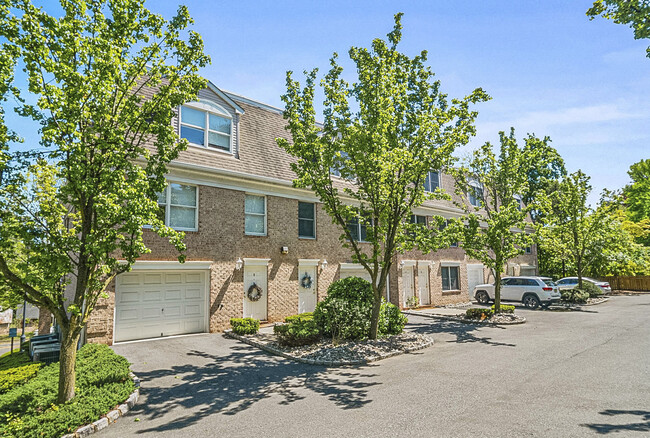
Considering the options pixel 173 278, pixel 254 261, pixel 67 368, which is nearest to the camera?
pixel 67 368

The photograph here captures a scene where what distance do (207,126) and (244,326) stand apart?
8.09 m

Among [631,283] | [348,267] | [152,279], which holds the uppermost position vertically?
[348,267]

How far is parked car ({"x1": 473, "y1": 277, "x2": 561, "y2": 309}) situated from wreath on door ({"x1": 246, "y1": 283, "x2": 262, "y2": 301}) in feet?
52.6

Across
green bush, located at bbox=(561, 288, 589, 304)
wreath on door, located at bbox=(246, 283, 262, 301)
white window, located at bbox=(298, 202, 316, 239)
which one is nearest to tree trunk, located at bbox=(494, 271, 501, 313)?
white window, located at bbox=(298, 202, 316, 239)

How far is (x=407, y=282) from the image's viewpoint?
21625 mm

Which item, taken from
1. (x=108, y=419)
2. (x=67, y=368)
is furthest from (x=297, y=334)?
(x=67, y=368)

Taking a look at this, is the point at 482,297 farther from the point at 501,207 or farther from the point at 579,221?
the point at 501,207

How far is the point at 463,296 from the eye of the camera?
25062mm

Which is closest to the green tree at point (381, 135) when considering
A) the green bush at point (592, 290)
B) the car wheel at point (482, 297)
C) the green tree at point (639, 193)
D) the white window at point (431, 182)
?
the white window at point (431, 182)

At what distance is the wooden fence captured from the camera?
34.5 meters

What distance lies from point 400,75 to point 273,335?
10032 millimetres

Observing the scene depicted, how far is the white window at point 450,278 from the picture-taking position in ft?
79.0

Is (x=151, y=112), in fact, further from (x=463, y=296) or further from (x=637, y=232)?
(x=637, y=232)

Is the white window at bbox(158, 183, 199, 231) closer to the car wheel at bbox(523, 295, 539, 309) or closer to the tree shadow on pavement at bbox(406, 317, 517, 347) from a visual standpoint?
the tree shadow on pavement at bbox(406, 317, 517, 347)
